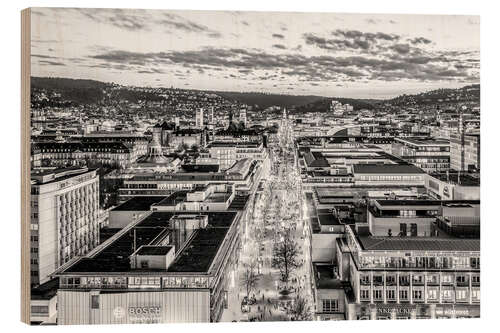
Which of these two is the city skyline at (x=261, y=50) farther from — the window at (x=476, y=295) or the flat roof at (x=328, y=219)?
the window at (x=476, y=295)

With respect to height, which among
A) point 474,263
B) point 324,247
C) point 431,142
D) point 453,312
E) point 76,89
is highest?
point 76,89

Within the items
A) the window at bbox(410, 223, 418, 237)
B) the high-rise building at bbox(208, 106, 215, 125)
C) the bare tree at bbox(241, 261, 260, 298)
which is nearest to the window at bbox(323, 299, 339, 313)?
the bare tree at bbox(241, 261, 260, 298)

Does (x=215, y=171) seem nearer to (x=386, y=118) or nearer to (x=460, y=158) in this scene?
(x=386, y=118)

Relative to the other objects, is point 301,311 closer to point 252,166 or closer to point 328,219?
point 328,219

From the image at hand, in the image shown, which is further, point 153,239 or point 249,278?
point 249,278

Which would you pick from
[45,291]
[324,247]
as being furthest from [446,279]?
[45,291]
